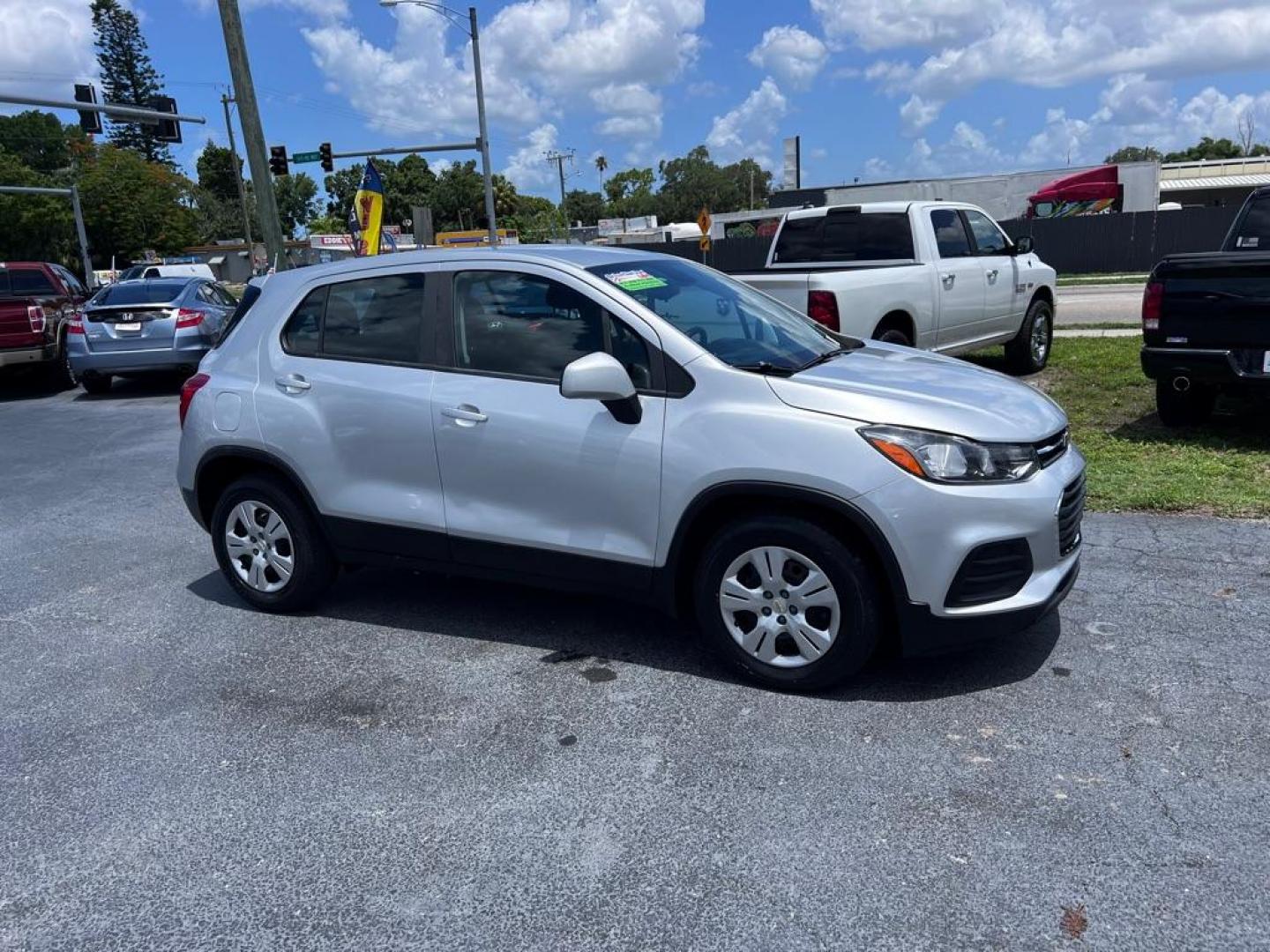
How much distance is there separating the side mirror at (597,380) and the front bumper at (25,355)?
1248 centimetres

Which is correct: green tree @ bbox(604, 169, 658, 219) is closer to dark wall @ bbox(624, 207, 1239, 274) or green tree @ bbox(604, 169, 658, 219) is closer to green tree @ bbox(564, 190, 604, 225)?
green tree @ bbox(564, 190, 604, 225)

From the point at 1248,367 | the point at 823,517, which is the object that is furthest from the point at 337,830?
the point at 1248,367

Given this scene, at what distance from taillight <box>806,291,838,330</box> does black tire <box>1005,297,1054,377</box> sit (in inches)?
159

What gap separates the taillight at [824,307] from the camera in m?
8.09

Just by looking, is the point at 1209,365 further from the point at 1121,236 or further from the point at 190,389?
the point at 1121,236

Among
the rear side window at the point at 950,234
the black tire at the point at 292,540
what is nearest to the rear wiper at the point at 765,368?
the black tire at the point at 292,540

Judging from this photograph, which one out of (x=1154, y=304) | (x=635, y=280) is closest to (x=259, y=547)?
(x=635, y=280)

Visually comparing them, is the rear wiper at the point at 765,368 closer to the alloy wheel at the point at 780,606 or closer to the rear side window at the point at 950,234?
the alloy wheel at the point at 780,606

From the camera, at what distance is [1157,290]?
719 cm

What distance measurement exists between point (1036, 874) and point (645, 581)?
6.21 ft

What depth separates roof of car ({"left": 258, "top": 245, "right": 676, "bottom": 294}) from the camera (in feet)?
15.3

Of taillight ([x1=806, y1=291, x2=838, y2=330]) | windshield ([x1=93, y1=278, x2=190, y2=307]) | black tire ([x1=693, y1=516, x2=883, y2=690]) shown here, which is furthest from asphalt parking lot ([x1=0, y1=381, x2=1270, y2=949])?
windshield ([x1=93, y1=278, x2=190, y2=307])

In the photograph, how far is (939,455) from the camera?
3850 millimetres

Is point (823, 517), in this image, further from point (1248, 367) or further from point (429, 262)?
point (1248, 367)
